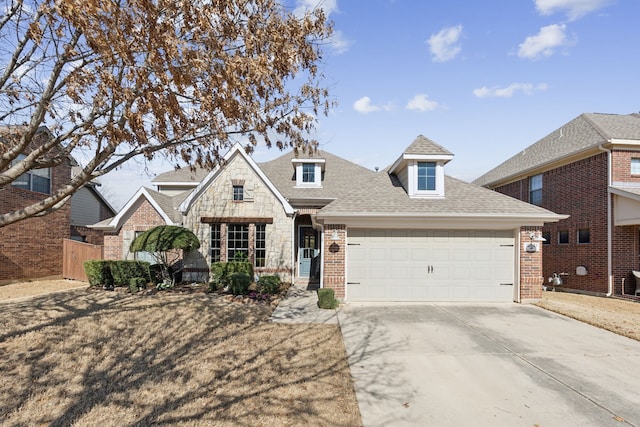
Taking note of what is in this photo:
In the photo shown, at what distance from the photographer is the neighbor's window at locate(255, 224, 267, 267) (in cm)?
1523

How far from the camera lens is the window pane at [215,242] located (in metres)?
15.1

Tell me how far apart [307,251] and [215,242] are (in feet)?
14.0

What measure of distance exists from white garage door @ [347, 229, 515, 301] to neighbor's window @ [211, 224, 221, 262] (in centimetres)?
652

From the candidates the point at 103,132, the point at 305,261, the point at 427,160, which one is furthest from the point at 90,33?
the point at 305,261

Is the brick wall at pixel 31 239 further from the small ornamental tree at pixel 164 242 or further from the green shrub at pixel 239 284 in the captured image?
the green shrub at pixel 239 284

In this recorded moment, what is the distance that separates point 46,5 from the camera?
15.5 feet

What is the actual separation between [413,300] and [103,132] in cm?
994

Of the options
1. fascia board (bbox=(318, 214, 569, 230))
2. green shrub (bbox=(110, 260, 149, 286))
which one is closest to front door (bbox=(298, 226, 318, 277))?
fascia board (bbox=(318, 214, 569, 230))

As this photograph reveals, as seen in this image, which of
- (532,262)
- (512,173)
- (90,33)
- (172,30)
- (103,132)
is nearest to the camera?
(90,33)

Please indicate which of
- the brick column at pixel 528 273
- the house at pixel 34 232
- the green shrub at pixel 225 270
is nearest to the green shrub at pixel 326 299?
the green shrub at pixel 225 270

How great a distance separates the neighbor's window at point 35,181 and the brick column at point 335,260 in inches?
552

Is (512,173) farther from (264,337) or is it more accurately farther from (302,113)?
(264,337)

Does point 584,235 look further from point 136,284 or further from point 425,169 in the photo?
point 136,284

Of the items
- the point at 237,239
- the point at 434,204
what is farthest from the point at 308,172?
the point at 434,204
